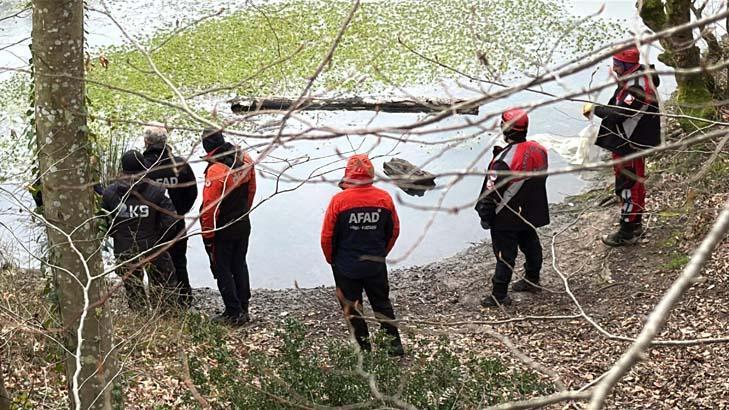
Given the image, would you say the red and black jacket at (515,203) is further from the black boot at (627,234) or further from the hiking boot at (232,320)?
the hiking boot at (232,320)

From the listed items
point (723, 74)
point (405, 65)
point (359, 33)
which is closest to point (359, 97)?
point (405, 65)

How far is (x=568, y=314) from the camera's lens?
7.47 m

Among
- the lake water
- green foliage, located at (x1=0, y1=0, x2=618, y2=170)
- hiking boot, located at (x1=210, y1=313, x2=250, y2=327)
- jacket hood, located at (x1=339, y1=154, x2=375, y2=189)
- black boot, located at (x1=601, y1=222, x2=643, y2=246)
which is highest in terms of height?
green foliage, located at (x1=0, y1=0, x2=618, y2=170)

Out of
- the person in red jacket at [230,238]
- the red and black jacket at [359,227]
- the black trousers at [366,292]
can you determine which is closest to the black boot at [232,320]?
the person in red jacket at [230,238]

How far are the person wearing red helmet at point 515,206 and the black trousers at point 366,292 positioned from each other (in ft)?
2.76

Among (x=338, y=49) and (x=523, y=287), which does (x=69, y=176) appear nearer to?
(x=523, y=287)

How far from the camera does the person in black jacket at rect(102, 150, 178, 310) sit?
23.1 ft

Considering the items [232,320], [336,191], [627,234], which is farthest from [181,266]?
[627,234]

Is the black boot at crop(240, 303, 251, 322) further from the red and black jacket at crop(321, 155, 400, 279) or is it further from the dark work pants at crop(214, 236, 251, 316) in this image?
the red and black jacket at crop(321, 155, 400, 279)

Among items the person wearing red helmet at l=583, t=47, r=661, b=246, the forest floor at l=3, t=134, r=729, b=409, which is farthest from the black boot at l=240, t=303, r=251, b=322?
the person wearing red helmet at l=583, t=47, r=661, b=246

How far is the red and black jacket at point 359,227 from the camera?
640cm

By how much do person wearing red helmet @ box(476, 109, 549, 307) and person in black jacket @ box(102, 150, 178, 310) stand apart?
255 cm

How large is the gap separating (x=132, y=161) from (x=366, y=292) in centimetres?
202

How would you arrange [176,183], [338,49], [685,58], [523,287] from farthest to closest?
[338,49] → [685,58] → [523,287] → [176,183]
